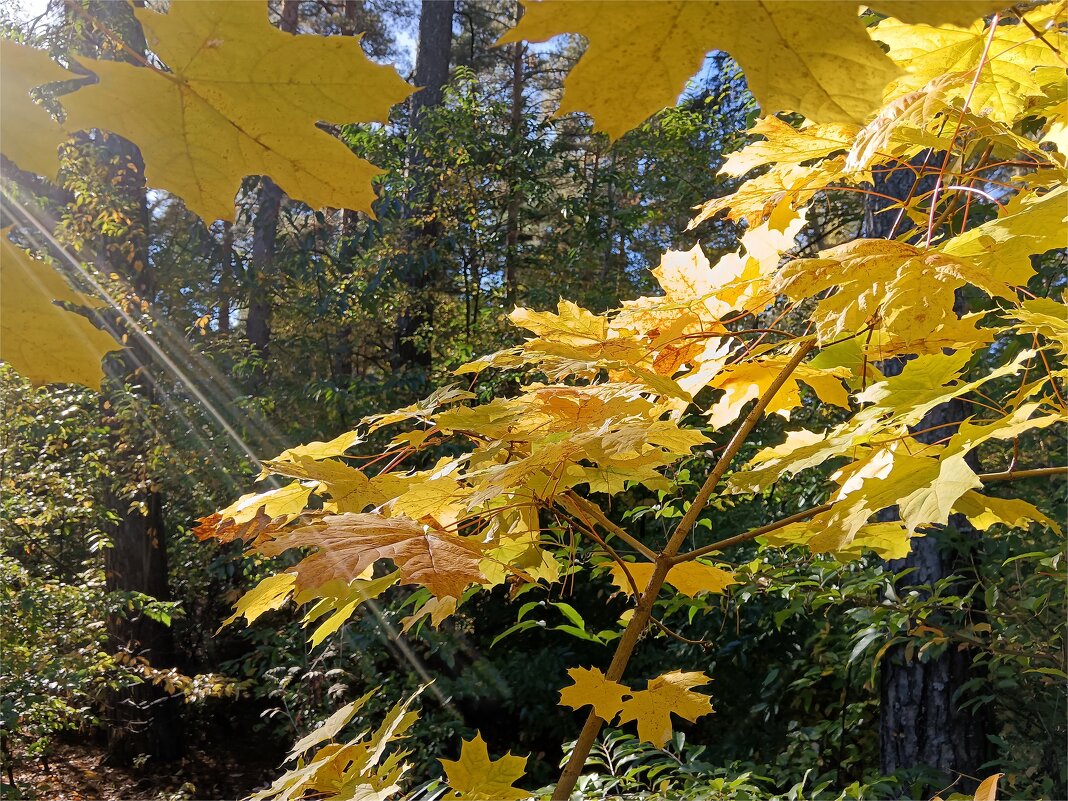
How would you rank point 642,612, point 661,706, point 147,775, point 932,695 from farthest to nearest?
1. point 147,775
2. point 932,695
3. point 661,706
4. point 642,612

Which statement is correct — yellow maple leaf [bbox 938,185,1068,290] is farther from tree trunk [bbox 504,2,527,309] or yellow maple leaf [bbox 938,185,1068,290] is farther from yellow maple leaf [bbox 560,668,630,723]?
tree trunk [bbox 504,2,527,309]

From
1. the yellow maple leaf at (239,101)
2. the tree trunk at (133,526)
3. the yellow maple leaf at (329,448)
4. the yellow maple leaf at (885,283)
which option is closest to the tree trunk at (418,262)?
the tree trunk at (133,526)

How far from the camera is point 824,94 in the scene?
0.38 metres

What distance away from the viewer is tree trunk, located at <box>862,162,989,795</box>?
6.85 feet

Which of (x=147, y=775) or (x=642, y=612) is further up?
(x=642, y=612)

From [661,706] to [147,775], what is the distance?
16.7ft

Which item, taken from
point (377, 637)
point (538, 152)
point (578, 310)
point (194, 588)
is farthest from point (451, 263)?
point (578, 310)

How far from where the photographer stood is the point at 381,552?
1.79ft

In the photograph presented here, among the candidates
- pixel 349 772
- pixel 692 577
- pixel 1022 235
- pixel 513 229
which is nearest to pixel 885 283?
pixel 1022 235

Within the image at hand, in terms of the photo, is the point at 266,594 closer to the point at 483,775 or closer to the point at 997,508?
the point at 483,775

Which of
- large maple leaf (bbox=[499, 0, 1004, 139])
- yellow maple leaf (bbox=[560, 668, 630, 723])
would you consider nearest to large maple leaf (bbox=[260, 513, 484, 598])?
yellow maple leaf (bbox=[560, 668, 630, 723])

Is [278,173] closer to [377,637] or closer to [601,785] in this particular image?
[601,785]

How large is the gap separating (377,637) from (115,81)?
3586mm

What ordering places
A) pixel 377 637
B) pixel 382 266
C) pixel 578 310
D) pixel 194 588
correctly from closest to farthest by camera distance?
pixel 578 310 < pixel 377 637 < pixel 382 266 < pixel 194 588
